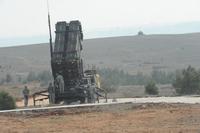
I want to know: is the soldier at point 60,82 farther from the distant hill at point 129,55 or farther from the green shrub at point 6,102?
the distant hill at point 129,55

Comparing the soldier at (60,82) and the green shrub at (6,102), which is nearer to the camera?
the soldier at (60,82)

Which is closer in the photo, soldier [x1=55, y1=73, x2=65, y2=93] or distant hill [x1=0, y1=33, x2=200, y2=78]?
soldier [x1=55, y1=73, x2=65, y2=93]

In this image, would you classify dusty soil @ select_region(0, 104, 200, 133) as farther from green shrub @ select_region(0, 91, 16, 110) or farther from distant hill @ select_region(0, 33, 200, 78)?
distant hill @ select_region(0, 33, 200, 78)

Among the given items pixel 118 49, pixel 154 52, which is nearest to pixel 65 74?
pixel 154 52

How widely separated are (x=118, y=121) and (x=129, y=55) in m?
104

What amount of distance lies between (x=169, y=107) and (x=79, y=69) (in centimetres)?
824

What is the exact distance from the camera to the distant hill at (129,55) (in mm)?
113375

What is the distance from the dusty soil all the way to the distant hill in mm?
71744

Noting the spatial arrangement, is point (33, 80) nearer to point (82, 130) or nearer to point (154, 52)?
point (154, 52)

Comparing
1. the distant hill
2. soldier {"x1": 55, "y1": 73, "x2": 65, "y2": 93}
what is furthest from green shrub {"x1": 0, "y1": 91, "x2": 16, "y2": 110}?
the distant hill

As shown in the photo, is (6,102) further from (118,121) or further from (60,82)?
(118,121)

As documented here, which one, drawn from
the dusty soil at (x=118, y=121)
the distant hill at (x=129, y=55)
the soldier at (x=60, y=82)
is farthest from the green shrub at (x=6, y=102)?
the distant hill at (x=129, y=55)

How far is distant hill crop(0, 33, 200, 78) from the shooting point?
113 meters

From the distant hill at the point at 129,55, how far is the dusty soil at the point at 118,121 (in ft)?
235
